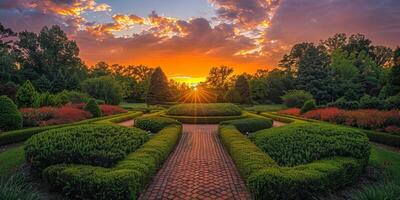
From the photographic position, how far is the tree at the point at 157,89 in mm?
41438

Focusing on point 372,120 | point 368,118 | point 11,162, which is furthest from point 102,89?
point 372,120

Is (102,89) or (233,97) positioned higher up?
(102,89)

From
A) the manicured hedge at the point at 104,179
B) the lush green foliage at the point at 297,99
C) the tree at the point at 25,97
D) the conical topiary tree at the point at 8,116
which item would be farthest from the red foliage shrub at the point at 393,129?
the tree at the point at 25,97

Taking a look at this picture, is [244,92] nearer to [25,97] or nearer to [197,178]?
[25,97]

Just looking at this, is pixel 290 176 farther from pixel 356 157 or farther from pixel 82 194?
pixel 82 194

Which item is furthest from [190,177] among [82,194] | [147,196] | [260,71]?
[260,71]

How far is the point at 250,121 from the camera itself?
46.9ft

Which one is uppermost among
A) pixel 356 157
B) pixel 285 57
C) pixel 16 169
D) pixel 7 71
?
pixel 285 57

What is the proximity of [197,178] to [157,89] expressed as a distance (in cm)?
3622

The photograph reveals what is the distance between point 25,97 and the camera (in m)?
19.8

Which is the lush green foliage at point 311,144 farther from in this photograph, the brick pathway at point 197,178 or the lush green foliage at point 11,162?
the lush green foliage at point 11,162

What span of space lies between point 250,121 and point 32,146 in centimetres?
1049

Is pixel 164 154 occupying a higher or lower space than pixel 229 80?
lower

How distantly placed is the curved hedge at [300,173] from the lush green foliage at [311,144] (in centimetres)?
3
